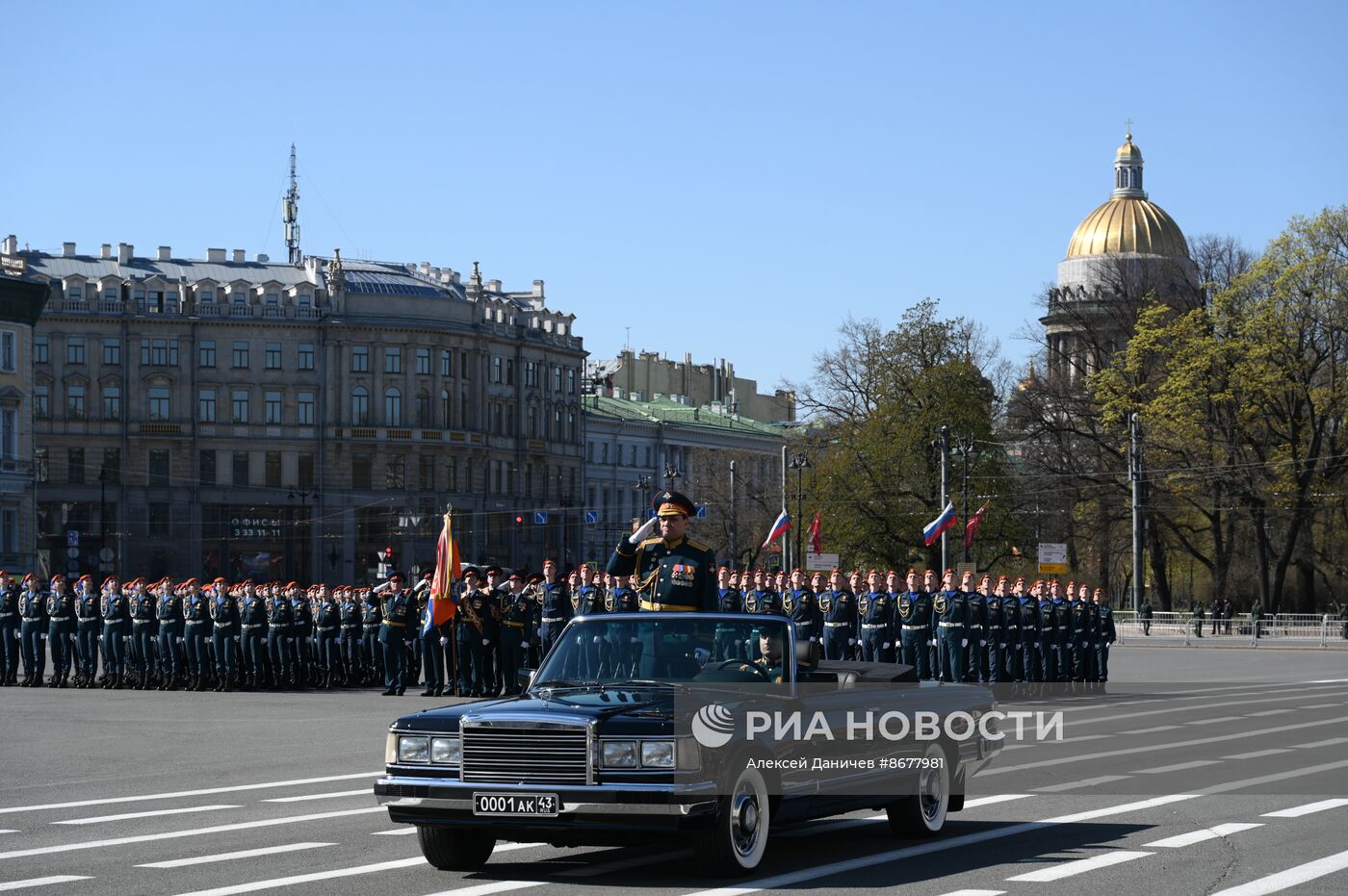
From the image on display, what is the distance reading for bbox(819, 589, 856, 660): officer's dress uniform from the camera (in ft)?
98.5

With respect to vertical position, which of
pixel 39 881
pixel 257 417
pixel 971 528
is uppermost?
pixel 257 417

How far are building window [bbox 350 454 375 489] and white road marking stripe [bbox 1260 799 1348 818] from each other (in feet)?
324

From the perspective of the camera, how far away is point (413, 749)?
10875 mm

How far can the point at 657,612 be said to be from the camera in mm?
12070

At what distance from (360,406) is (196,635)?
80665 millimetres

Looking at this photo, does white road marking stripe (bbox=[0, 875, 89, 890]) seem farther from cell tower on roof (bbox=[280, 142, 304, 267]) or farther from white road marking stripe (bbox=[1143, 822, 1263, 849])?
cell tower on roof (bbox=[280, 142, 304, 267])

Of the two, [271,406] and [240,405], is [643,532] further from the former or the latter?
[240,405]

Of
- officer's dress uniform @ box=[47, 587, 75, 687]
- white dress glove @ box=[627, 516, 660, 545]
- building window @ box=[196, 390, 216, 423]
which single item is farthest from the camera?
building window @ box=[196, 390, 216, 423]

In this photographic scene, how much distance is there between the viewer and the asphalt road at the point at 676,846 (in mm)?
10891

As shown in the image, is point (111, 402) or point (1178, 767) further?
point (111, 402)

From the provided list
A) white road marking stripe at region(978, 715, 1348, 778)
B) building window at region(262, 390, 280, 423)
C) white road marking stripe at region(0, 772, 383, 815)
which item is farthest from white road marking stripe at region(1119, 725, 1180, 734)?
building window at region(262, 390, 280, 423)

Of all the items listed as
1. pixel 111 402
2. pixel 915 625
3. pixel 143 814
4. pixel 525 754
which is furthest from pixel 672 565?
pixel 111 402

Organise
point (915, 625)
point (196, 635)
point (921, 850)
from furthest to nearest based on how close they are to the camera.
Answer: point (196, 635) < point (915, 625) < point (921, 850)

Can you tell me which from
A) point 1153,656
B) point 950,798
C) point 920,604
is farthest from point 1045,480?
→ point 950,798
